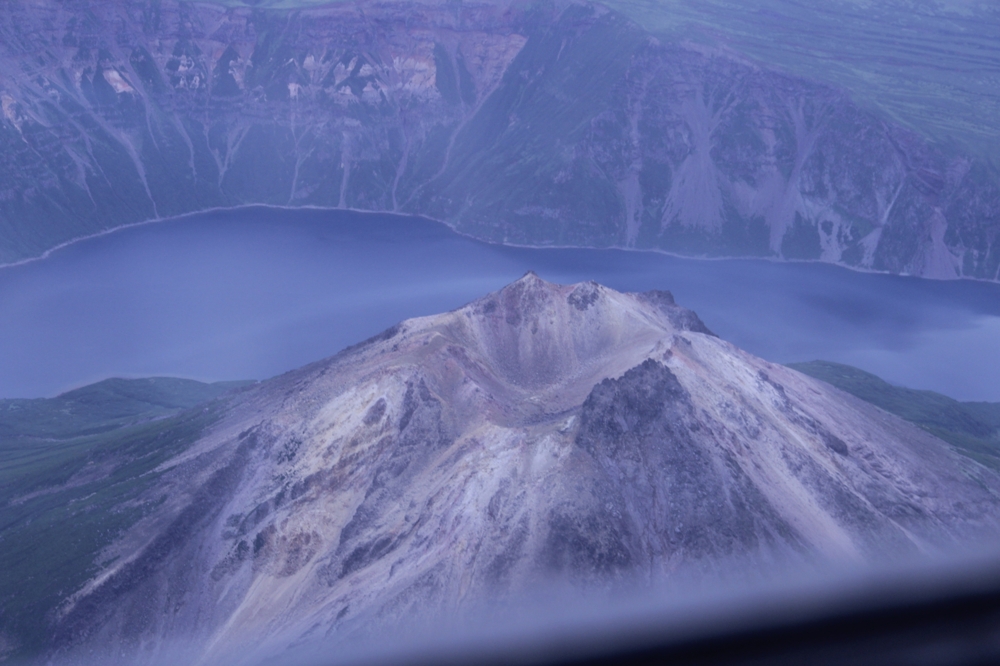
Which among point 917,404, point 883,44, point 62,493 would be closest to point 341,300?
point 62,493

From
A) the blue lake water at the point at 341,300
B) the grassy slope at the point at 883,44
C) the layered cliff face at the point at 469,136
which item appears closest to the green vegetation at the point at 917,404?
the blue lake water at the point at 341,300

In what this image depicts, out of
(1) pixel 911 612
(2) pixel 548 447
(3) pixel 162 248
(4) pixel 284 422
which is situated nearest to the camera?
(1) pixel 911 612

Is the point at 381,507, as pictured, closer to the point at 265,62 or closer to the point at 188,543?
the point at 188,543

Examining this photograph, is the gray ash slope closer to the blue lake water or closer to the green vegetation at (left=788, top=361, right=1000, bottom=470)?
the green vegetation at (left=788, top=361, right=1000, bottom=470)

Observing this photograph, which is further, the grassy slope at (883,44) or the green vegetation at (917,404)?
the grassy slope at (883,44)

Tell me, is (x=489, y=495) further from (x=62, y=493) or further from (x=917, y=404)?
(x=917, y=404)

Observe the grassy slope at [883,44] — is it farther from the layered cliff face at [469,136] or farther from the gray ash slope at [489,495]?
the gray ash slope at [489,495]

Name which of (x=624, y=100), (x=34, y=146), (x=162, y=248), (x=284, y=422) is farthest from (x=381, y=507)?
(x=34, y=146)
